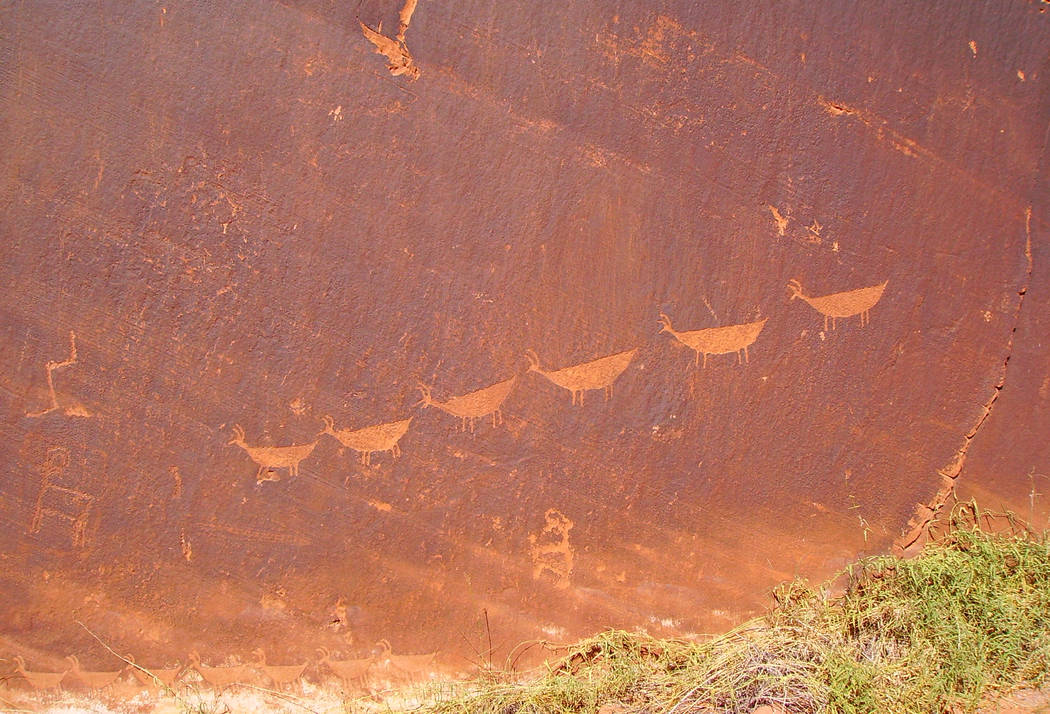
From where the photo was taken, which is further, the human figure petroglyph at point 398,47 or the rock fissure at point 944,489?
the rock fissure at point 944,489

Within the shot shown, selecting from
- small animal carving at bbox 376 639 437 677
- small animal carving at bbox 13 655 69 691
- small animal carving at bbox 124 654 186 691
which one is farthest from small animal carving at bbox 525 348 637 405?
small animal carving at bbox 13 655 69 691

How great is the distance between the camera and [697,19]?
6.07 ft

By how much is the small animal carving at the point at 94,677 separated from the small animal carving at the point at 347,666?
0.54 m

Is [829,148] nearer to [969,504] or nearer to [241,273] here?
[969,504]

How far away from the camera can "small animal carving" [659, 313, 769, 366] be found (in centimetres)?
190

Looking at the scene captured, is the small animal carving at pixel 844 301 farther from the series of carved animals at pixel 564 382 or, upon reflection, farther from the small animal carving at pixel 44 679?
the small animal carving at pixel 44 679

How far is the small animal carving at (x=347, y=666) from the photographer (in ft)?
6.25

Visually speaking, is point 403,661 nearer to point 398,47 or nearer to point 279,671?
point 279,671

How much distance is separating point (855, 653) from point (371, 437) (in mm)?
1466

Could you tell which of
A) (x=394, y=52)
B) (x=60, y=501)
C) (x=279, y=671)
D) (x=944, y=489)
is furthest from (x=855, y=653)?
(x=60, y=501)

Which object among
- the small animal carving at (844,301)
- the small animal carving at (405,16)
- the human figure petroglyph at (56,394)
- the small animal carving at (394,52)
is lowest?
the human figure petroglyph at (56,394)

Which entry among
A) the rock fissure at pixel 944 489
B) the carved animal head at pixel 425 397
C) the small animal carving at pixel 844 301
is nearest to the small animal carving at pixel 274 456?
the carved animal head at pixel 425 397

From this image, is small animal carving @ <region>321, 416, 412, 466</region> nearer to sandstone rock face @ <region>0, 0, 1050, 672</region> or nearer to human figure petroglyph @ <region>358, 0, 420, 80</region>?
sandstone rock face @ <region>0, 0, 1050, 672</region>

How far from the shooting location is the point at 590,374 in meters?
1.89
